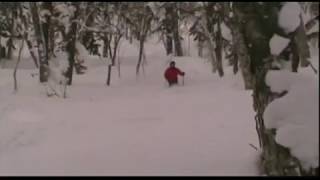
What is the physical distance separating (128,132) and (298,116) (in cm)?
503

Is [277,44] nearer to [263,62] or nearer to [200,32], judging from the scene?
[263,62]

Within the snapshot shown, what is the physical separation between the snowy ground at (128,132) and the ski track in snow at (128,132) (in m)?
0.01

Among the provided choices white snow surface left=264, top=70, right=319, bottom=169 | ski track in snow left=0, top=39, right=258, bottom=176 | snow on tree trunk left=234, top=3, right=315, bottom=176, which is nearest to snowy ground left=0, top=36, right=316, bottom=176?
ski track in snow left=0, top=39, right=258, bottom=176

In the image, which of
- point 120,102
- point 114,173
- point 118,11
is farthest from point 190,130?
point 118,11

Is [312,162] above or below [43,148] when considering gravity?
above

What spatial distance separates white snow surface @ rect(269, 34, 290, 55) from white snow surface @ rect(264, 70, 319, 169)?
0.78 feet

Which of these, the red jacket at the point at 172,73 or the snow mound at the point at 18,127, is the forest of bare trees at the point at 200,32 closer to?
the red jacket at the point at 172,73

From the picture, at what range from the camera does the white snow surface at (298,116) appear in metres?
4.57

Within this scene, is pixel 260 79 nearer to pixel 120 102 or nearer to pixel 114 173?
pixel 114 173

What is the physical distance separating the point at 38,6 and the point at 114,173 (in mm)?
13446

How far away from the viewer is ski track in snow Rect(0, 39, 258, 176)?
698 centimetres

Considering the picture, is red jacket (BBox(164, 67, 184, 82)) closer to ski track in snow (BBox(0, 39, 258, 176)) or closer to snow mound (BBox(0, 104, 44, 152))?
ski track in snow (BBox(0, 39, 258, 176))

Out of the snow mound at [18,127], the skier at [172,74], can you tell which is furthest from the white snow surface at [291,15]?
the skier at [172,74]

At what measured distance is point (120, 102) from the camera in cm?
1493
